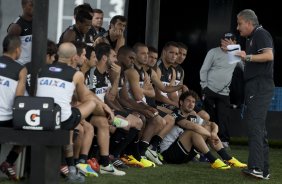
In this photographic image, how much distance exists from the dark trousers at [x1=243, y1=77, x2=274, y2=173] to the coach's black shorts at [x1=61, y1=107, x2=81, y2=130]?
205cm

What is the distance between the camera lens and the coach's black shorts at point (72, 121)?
28.6 ft

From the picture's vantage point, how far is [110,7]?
47.3 feet

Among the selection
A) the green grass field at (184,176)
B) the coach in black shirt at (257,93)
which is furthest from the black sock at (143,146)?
the coach in black shirt at (257,93)

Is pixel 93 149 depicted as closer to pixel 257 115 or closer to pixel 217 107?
pixel 257 115

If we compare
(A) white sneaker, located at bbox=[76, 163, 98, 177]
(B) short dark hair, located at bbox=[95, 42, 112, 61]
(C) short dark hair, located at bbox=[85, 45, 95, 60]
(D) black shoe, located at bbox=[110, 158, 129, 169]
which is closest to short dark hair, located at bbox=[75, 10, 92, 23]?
(B) short dark hair, located at bbox=[95, 42, 112, 61]

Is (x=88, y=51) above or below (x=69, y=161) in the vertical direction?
above

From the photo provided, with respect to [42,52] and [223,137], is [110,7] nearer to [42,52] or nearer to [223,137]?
[223,137]

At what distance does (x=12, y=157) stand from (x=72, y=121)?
2.44 feet

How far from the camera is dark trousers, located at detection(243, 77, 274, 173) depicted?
9922mm

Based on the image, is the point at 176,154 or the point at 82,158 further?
the point at 176,154

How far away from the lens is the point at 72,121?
876cm

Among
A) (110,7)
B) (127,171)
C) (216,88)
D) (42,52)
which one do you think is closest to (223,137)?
(216,88)

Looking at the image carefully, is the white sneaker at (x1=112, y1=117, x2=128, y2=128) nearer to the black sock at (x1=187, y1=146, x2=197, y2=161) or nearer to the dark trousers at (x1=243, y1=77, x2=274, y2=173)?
the dark trousers at (x1=243, y1=77, x2=274, y2=173)

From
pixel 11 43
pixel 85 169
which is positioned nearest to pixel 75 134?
pixel 85 169
